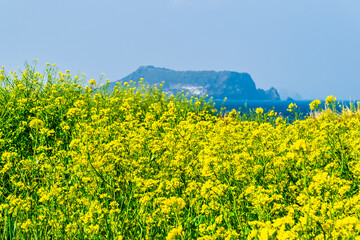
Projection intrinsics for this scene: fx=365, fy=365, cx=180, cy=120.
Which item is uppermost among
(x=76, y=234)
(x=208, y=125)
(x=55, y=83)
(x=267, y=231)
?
(x=55, y=83)

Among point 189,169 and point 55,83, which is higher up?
point 55,83

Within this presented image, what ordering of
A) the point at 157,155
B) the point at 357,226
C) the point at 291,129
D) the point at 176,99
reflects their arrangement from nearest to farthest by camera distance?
the point at 357,226 < the point at 157,155 < the point at 291,129 < the point at 176,99

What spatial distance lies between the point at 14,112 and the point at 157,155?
3385 mm

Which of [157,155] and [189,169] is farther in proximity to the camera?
[157,155]

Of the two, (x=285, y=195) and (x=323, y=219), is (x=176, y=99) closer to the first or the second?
(x=285, y=195)

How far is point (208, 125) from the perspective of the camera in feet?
19.7

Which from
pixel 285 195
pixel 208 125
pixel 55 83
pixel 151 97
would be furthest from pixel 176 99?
pixel 285 195

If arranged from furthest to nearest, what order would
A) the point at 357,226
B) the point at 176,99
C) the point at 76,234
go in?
the point at 176,99 < the point at 76,234 < the point at 357,226

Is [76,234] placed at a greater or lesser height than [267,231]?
lesser

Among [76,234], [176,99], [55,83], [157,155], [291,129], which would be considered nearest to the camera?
[76,234]

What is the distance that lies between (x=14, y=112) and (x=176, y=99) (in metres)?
4.96

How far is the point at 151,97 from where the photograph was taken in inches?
413

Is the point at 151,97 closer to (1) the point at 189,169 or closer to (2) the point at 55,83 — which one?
(2) the point at 55,83

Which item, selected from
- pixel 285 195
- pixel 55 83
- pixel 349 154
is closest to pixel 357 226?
pixel 285 195
